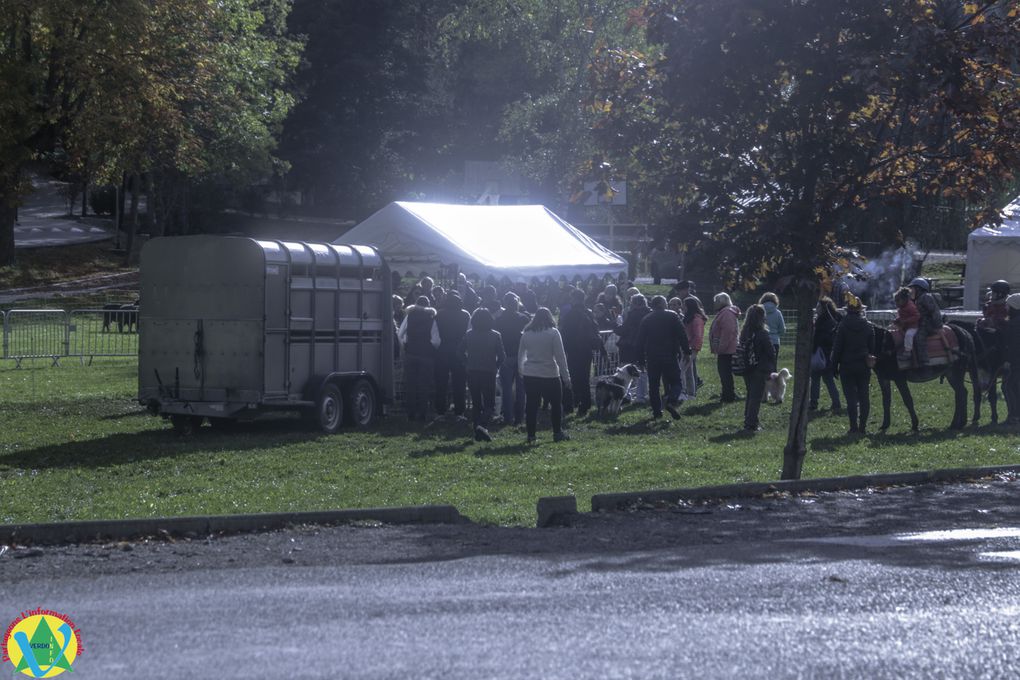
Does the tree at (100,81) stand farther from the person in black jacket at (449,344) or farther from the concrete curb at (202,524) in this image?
the concrete curb at (202,524)

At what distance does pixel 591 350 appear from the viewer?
73.3ft

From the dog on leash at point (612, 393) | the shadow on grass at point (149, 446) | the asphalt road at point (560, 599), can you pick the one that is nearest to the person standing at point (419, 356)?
the shadow on grass at point (149, 446)

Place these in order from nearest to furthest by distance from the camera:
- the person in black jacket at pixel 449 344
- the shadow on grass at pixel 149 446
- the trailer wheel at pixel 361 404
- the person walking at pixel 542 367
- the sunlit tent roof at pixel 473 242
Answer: the shadow on grass at pixel 149 446, the person walking at pixel 542 367, the trailer wheel at pixel 361 404, the person in black jacket at pixel 449 344, the sunlit tent roof at pixel 473 242

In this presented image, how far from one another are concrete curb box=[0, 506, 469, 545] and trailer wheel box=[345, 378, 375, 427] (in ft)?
27.8

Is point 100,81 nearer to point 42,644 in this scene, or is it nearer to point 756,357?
point 756,357

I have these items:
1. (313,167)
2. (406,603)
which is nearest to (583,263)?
(406,603)

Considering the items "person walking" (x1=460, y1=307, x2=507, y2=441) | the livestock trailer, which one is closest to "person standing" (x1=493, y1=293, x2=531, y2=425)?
"person walking" (x1=460, y1=307, x2=507, y2=441)

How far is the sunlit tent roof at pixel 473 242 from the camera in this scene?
94.4 feet

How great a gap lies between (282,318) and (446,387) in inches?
146

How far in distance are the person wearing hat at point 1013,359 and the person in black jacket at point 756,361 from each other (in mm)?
3389

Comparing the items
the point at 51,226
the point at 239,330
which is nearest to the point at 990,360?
the point at 239,330

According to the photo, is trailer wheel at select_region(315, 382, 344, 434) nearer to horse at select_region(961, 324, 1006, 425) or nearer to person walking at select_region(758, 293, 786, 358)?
person walking at select_region(758, 293, 786, 358)

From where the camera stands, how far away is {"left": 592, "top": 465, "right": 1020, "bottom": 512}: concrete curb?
12703 millimetres

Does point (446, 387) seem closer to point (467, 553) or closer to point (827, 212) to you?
point (827, 212)
